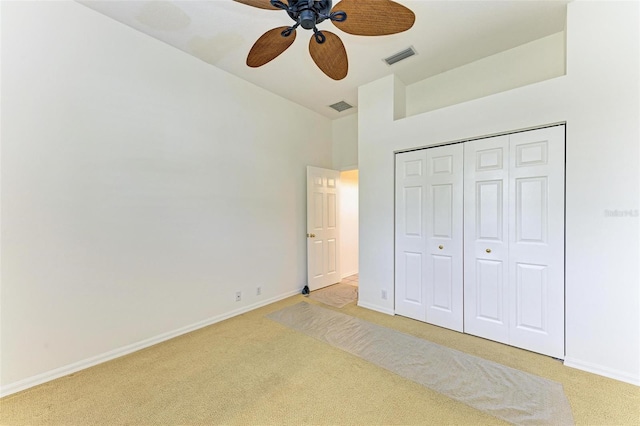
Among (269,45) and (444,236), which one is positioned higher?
(269,45)

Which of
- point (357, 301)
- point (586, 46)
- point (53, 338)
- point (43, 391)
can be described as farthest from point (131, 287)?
point (586, 46)

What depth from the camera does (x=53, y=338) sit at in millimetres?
2062

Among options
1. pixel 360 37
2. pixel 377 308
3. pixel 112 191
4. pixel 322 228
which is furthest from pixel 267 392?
pixel 360 37

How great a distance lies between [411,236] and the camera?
315cm

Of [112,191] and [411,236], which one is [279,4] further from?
[411,236]

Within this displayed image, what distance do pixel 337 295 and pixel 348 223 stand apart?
1.71m

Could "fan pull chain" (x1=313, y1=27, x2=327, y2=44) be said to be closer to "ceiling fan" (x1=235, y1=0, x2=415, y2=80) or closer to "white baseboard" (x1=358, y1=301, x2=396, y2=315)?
"ceiling fan" (x1=235, y1=0, x2=415, y2=80)

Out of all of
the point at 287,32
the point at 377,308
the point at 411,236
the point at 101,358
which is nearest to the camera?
the point at 287,32

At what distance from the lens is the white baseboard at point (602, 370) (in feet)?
6.38

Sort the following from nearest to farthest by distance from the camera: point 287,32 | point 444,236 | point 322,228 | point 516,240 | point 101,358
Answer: point 287,32 < point 101,358 < point 516,240 < point 444,236 < point 322,228

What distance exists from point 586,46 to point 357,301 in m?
3.47

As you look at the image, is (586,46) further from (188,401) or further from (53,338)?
(53,338)

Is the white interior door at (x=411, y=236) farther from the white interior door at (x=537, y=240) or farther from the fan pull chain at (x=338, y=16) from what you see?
the fan pull chain at (x=338, y=16)

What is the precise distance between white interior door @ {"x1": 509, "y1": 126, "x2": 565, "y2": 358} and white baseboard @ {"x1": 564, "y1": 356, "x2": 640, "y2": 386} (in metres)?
0.09
